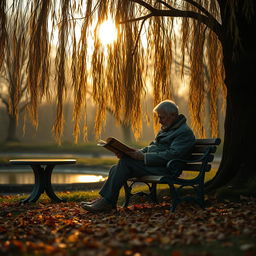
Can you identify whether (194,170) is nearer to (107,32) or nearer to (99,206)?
(99,206)

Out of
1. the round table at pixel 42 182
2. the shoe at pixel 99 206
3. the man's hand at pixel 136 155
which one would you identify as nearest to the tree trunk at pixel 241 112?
the man's hand at pixel 136 155

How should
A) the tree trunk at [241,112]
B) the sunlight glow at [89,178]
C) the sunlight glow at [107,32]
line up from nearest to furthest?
the tree trunk at [241,112], the sunlight glow at [107,32], the sunlight glow at [89,178]

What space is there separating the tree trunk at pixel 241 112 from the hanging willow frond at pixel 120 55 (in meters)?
0.27

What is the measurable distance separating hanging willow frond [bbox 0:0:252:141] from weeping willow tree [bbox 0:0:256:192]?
1cm

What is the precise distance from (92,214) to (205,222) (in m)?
1.71

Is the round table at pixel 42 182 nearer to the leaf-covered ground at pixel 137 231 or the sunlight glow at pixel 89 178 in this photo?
the leaf-covered ground at pixel 137 231

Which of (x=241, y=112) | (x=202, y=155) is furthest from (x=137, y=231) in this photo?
(x=241, y=112)

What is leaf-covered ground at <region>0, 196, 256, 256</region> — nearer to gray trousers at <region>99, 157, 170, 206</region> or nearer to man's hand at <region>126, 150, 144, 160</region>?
gray trousers at <region>99, 157, 170, 206</region>

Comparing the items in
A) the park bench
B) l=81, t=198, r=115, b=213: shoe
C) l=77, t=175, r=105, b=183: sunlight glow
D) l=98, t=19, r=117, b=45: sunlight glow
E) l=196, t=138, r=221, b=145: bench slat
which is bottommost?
l=81, t=198, r=115, b=213: shoe

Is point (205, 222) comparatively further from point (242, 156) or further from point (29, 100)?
point (29, 100)

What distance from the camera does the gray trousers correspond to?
6.43m

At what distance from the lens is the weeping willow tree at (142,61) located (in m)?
7.40

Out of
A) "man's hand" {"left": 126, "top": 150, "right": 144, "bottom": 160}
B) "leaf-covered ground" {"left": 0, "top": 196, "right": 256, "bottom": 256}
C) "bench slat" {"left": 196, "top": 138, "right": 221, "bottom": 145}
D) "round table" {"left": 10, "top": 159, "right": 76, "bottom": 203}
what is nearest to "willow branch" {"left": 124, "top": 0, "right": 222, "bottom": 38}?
"bench slat" {"left": 196, "top": 138, "right": 221, "bottom": 145}

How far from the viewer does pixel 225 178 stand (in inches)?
294
